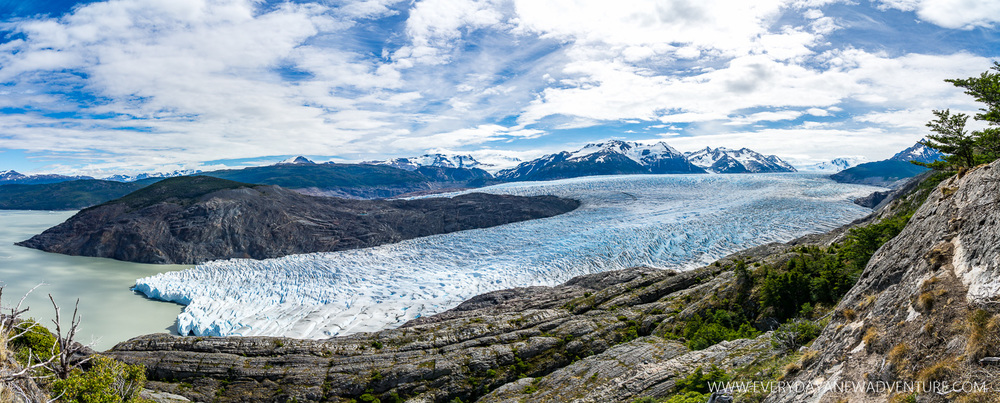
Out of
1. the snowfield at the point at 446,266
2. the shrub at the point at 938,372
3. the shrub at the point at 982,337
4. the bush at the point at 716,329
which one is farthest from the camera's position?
the snowfield at the point at 446,266

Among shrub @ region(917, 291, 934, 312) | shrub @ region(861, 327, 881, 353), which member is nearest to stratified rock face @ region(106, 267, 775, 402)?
shrub @ region(861, 327, 881, 353)

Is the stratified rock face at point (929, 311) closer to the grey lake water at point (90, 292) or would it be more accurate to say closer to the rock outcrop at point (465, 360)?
the rock outcrop at point (465, 360)

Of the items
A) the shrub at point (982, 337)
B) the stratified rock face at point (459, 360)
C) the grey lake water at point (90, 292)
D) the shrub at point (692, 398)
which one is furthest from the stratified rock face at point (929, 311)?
the grey lake water at point (90, 292)

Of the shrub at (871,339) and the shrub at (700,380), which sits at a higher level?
the shrub at (871,339)

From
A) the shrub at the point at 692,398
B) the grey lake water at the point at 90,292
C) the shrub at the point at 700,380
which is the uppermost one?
the shrub at the point at 692,398

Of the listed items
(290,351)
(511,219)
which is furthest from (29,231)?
(290,351)

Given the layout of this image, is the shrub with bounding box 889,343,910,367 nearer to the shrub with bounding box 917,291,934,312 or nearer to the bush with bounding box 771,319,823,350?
the shrub with bounding box 917,291,934,312
